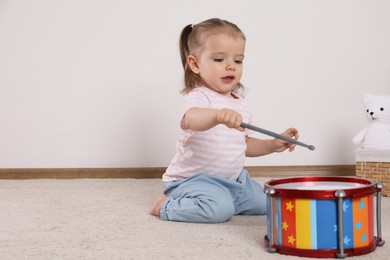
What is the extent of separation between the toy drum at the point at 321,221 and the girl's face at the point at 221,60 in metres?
0.44

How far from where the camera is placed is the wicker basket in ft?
5.11

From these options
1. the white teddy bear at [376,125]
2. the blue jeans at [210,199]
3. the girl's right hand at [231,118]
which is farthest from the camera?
the white teddy bear at [376,125]

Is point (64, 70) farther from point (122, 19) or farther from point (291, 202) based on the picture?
point (291, 202)

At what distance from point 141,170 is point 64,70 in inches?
16.4

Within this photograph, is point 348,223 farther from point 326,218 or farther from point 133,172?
point 133,172

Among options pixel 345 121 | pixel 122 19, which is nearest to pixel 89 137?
pixel 122 19

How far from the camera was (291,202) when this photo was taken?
0.90 m

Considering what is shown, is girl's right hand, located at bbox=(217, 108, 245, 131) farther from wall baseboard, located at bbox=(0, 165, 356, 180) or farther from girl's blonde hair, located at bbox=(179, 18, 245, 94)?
wall baseboard, located at bbox=(0, 165, 356, 180)

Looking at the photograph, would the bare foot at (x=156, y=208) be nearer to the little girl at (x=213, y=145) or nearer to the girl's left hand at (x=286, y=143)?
the little girl at (x=213, y=145)

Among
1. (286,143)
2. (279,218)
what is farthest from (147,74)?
(279,218)

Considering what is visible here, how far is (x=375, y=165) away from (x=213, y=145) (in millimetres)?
525

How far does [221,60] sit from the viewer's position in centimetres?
132

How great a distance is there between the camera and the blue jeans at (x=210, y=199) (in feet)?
4.01

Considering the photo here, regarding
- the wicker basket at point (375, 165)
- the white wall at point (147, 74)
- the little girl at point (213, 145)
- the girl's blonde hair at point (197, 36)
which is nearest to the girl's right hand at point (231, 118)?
the little girl at point (213, 145)
